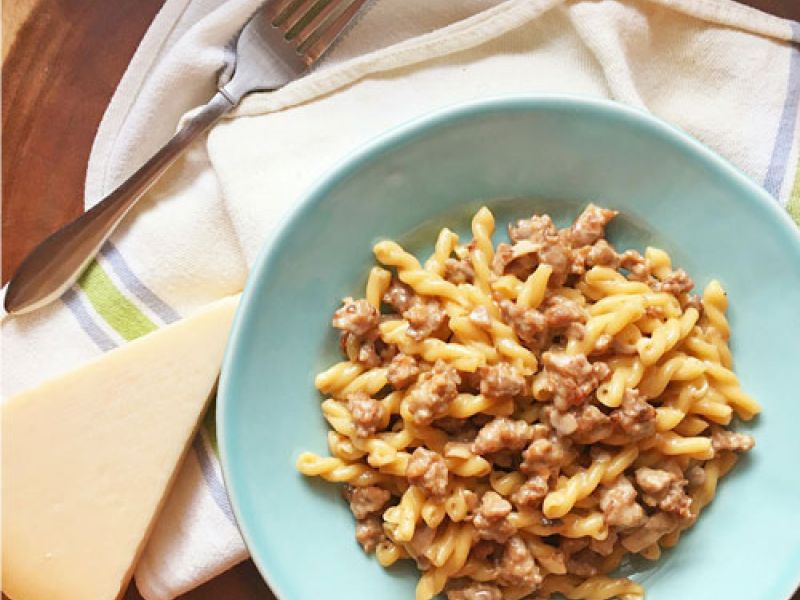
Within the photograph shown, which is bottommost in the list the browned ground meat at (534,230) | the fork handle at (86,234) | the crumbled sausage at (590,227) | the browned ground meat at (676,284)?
the browned ground meat at (676,284)

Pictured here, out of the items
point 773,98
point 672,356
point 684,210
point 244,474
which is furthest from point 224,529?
point 773,98

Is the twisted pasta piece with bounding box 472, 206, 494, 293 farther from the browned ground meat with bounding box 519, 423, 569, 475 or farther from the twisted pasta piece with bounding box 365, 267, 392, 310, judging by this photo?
the browned ground meat with bounding box 519, 423, 569, 475

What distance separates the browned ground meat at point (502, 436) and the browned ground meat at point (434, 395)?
91 millimetres

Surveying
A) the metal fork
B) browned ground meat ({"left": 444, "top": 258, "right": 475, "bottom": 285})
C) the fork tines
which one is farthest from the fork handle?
browned ground meat ({"left": 444, "top": 258, "right": 475, "bottom": 285})

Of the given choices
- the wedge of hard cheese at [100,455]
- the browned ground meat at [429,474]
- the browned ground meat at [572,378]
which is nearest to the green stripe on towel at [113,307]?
the wedge of hard cheese at [100,455]

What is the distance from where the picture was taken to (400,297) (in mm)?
1983

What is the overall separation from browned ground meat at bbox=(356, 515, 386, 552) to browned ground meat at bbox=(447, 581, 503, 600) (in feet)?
0.61

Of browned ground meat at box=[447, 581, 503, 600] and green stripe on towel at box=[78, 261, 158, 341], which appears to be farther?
green stripe on towel at box=[78, 261, 158, 341]

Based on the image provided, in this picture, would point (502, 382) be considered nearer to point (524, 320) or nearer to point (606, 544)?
point (524, 320)

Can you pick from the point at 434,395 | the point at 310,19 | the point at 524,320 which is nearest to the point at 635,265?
the point at 524,320

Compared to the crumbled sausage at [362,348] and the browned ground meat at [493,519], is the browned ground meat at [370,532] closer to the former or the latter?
the browned ground meat at [493,519]

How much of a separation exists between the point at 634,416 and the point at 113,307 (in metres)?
1.22

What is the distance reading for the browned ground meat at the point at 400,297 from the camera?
1979 millimetres

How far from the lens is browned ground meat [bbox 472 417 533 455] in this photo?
6.03 feet
